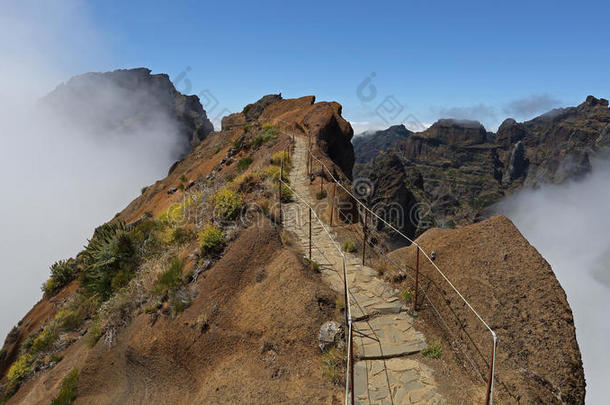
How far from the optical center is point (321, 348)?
605 centimetres

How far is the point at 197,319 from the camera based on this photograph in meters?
7.55

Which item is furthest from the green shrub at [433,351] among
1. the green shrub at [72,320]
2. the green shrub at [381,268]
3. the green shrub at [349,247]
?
the green shrub at [72,320]

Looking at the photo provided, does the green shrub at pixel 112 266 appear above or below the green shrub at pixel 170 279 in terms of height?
above

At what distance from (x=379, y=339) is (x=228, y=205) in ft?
20.4

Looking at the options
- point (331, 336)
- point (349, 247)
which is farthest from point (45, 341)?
point (331, 336)

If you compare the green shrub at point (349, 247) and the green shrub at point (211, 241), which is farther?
the green shrub at point (349, 247)

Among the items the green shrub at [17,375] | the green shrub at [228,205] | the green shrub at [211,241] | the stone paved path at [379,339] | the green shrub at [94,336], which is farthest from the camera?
the green shrub at [17,375]

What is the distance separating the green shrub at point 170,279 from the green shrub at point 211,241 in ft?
2.54

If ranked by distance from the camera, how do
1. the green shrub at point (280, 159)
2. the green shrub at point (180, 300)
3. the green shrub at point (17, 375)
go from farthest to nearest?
the green shrub at point (280, 159)
the green shrub at point (17, 375)
the green shrub at point (180, 300)

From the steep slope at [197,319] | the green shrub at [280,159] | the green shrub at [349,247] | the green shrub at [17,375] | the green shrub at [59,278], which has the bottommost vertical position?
the green shrub at [349,247]

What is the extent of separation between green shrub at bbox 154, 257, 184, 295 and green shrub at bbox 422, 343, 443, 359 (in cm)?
595

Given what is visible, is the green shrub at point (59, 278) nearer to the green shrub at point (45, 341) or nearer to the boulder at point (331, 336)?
the green shrub at point (45, 341)

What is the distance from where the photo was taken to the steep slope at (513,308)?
5.02 m

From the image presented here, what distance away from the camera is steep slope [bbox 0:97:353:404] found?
612cm
